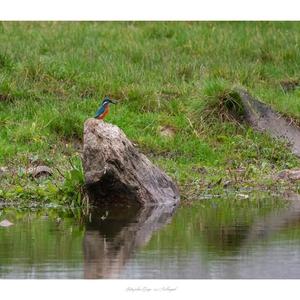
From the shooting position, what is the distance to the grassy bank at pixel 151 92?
1529cm

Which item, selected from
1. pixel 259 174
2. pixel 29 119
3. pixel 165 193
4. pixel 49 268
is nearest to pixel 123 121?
pixel 29 119

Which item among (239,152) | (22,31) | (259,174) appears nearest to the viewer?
(259,174)

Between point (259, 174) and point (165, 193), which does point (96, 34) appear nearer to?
point (259, 174)

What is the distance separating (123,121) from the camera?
55.8 ft

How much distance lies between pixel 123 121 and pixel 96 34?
4178mm

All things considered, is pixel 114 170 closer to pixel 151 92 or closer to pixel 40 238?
pixel 40 238

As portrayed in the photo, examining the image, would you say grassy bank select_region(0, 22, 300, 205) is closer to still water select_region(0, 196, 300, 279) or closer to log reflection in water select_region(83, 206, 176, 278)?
log reflection in water select_region(83, 206, 176, 278)

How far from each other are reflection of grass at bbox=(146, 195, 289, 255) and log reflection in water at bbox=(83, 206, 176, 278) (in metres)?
0.15

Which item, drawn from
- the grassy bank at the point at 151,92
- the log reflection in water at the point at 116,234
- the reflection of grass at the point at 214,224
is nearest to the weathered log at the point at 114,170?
the log reflection in water at the point at 116,234

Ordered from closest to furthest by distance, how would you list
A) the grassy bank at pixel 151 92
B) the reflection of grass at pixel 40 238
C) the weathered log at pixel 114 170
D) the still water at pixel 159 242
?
the still water at pixel 159 242, the reflection of grass at pixel 40 238, the weathered log at pixel 114 170, the grassy bank at pixel 151 92

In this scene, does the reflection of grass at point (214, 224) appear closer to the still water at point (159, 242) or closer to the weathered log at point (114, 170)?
the still water at point (159, 242)

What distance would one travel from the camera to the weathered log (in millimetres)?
13000

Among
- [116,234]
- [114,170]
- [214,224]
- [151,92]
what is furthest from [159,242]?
[151,92]

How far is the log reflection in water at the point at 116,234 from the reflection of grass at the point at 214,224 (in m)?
0.15
